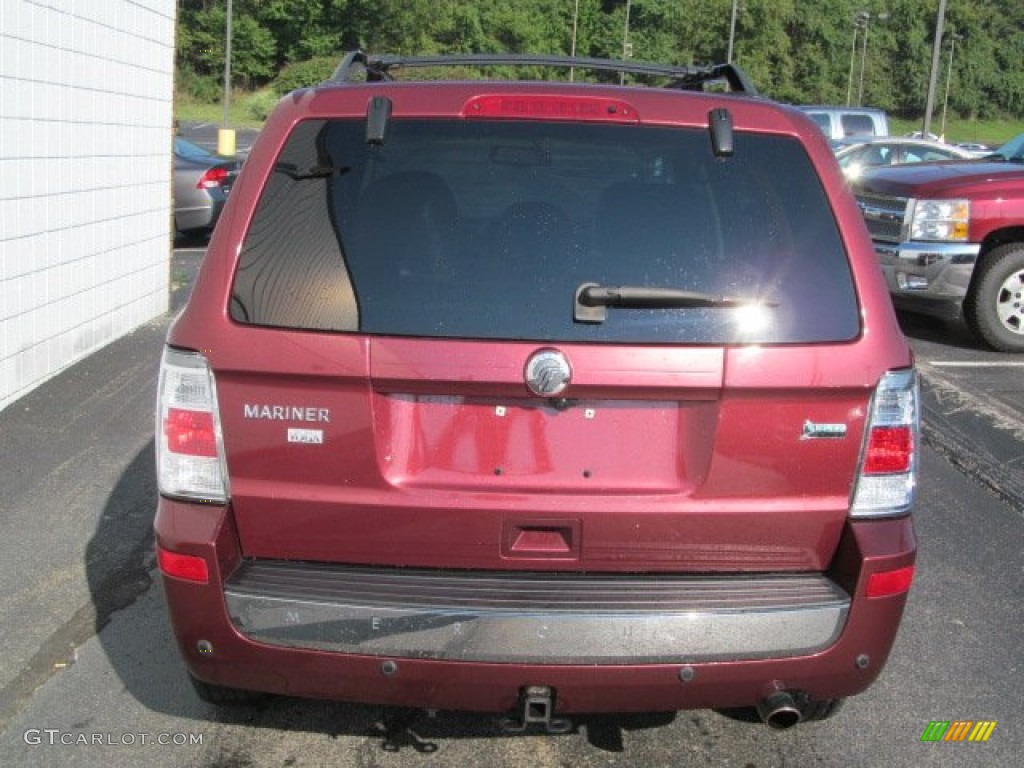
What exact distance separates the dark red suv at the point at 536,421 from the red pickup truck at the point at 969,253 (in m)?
6.82

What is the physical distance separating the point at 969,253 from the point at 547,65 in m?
6.23

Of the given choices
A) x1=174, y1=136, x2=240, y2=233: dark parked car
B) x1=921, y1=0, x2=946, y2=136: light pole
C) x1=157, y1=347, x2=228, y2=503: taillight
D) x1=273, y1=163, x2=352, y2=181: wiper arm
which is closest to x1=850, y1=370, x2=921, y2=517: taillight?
x1=273, y1=163, x2=352, y2=181: wiper arm

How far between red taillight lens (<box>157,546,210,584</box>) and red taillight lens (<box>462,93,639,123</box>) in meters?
1.34

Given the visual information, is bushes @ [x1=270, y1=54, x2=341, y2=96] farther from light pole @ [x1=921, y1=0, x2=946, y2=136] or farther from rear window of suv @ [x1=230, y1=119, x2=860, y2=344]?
rear window of suv @ [x1=230, y1=119, x2=860, y2=344]

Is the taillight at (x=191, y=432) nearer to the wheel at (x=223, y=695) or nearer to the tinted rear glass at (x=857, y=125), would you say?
the wheel at (x=223, y=695)

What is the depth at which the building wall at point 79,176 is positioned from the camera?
22.4 feet

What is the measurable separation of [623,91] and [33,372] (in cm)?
528

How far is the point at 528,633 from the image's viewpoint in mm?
2795

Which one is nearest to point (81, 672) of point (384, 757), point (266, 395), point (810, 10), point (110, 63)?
point (384, 757)

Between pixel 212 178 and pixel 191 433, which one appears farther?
pixel 212 178

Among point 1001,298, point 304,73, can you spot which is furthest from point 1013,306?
point 304,73

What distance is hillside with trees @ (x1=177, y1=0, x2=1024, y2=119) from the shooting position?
76.8 metres

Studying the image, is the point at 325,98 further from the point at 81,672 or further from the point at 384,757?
the point at 81,672

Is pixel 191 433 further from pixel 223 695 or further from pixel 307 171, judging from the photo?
pixel 223 695
